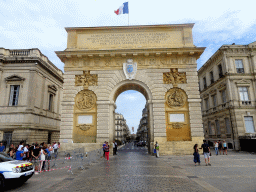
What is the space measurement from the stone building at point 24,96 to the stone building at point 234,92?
1040 inches

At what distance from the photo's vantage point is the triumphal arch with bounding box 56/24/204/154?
699 inches

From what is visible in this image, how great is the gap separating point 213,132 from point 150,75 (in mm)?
18377

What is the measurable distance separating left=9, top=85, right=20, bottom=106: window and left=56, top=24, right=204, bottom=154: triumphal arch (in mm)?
9355

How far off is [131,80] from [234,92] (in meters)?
15.5

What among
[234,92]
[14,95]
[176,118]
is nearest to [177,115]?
[176,118]

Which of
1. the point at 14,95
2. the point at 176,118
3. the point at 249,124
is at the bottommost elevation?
the point at 249,124

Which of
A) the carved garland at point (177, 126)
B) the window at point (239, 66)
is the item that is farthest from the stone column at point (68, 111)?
the window at point (239, 66)

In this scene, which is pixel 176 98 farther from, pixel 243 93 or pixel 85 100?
pixel 243 93

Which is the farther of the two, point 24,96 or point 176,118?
point 24,96

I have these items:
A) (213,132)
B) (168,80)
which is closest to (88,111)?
(168,80)

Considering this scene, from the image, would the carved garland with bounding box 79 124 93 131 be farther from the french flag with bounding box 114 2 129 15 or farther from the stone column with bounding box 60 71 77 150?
the french flag with bounding box 114 2 129 15

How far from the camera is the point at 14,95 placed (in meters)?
23.9

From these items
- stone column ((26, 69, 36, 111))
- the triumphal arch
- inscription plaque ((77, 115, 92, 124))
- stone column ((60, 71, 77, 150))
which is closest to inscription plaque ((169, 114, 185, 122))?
the triumphal arch

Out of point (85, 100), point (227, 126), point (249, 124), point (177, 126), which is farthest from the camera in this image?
point (227, 126)
